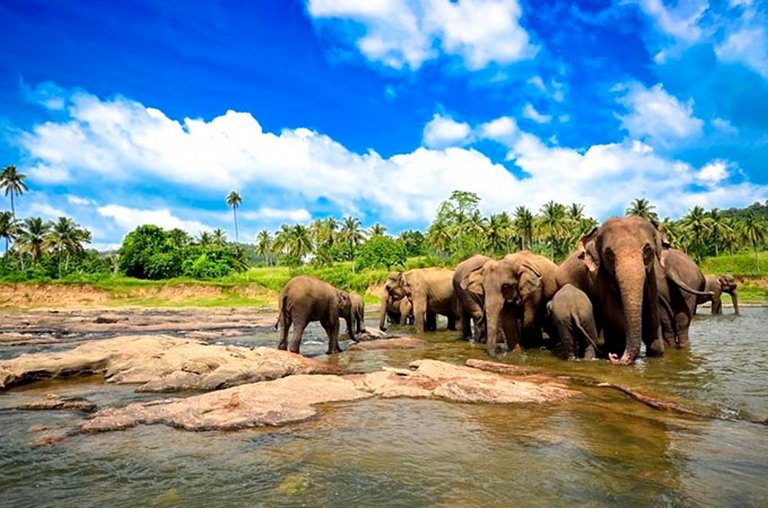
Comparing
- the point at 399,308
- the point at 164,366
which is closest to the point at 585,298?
the point at 164,366

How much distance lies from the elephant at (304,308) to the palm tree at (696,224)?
94.0 metres

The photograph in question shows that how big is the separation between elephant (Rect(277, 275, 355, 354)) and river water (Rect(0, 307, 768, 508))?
727 centimetres

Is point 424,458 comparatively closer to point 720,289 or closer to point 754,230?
point 720,289

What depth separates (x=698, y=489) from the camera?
4629mm

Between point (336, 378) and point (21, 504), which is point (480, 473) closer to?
point (21, 504)

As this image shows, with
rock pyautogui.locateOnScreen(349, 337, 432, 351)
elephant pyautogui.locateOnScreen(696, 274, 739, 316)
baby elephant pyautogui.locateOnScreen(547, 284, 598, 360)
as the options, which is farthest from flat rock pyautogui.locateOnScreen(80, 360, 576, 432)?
elephant pyautogui.locateOnScreen(696, 274, 739, 316)

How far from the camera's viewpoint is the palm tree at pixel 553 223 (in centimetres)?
9262

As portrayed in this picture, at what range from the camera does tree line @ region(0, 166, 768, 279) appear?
7638cm

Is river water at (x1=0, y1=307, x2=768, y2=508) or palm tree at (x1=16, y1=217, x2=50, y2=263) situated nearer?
river water at (x1=0, y1=307, x2=768, y2=508)

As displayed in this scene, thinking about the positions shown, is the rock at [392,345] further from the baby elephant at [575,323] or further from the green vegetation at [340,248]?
the green vegetation at [340,248]

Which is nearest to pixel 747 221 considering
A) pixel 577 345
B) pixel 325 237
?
pixel 325 237

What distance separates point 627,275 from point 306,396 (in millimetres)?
6977

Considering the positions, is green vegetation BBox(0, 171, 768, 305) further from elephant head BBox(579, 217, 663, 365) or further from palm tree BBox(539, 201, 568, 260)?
elephant head BBox(579, 217, 663, 365)

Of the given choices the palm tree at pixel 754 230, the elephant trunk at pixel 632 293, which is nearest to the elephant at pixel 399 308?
the elephant trunk at pixel 632 293
